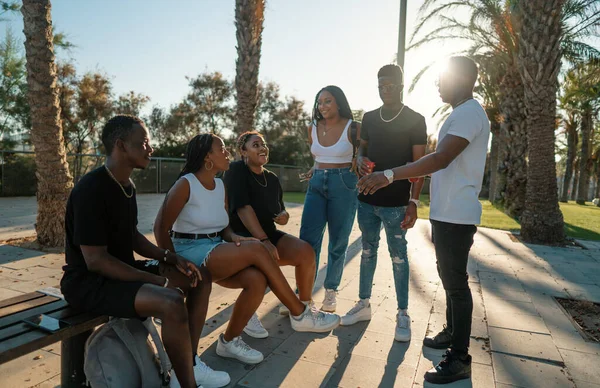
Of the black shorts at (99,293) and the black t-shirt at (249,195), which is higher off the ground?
the black t-shirt at (249,195)

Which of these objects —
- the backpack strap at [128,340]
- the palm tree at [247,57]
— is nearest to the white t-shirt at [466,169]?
the backpack strap at [128,340]

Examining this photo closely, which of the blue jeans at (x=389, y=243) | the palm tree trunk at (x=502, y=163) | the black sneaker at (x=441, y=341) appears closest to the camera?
the black sneaker at (x=441, y=341)

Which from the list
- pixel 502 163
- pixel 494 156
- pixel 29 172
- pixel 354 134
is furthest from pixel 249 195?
pixel 494 156

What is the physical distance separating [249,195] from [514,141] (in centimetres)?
1381

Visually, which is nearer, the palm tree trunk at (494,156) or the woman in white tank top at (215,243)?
the woman in white tank top at (215,243)

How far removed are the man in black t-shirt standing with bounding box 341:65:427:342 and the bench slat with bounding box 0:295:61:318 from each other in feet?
7.74

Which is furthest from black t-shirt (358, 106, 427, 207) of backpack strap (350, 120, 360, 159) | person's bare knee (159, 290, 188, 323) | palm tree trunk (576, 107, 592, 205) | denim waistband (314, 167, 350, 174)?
palm tree trunk (576, 107, 592, 205)

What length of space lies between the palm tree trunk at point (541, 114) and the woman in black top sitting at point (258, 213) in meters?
6.88

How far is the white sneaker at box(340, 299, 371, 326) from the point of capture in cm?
370

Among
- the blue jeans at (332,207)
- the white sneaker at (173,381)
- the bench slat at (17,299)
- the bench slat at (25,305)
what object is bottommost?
the white sneaker at (173,381)

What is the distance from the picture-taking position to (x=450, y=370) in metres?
2.77

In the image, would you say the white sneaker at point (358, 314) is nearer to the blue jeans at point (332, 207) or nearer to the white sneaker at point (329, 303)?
the white sneaker at point (329, 303)

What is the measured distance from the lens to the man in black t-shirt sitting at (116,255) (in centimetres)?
217

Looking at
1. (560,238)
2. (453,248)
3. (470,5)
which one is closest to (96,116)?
(470,5)
